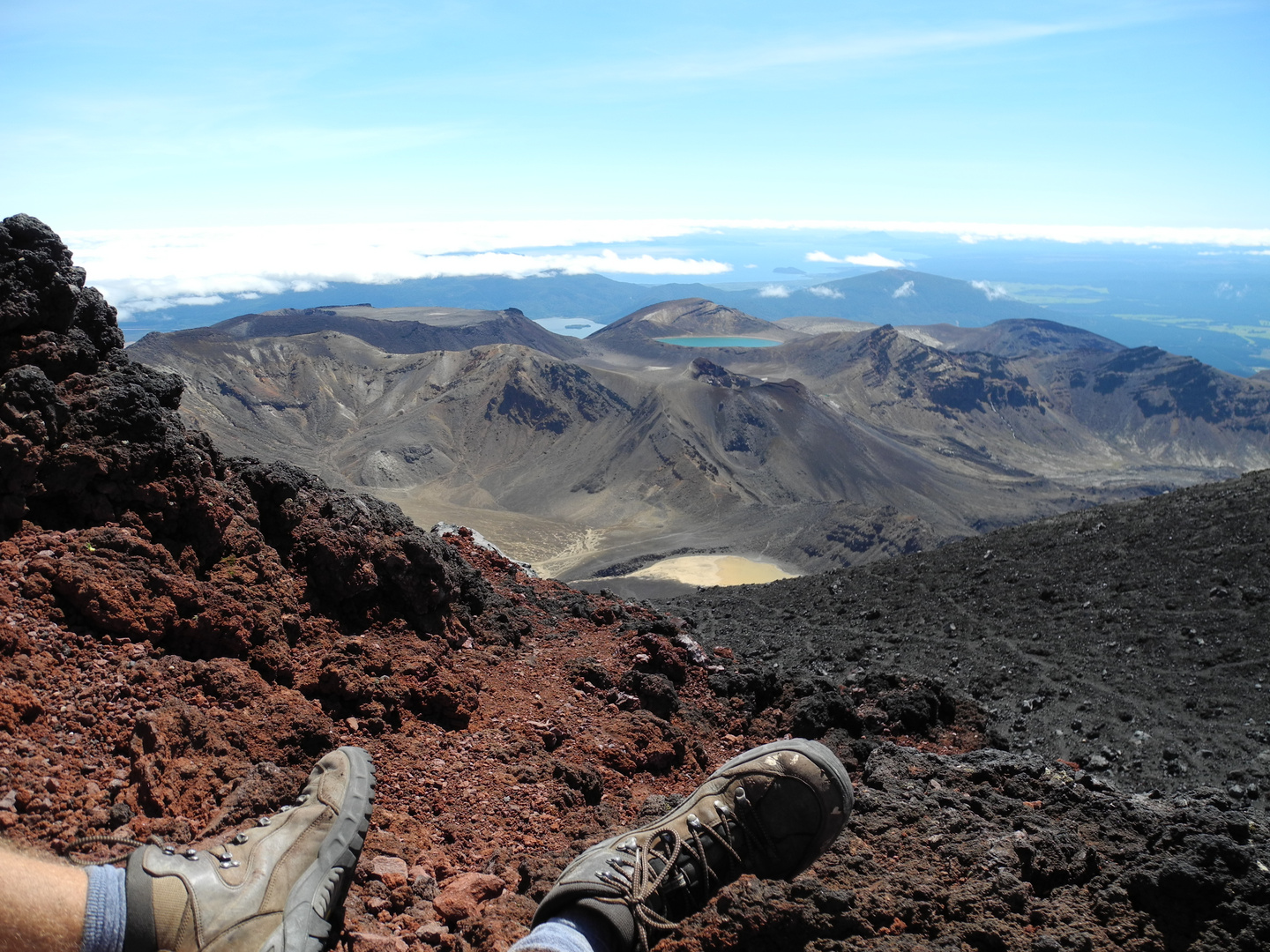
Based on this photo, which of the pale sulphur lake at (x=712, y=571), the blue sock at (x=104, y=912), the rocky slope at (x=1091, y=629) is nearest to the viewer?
the blue sock at (x=104, y=912)

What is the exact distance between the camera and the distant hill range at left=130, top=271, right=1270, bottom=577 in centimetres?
5919

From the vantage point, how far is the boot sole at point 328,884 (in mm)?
2627

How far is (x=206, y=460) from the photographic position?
4.95 metres

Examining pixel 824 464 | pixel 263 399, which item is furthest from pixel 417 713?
pixel 263 399

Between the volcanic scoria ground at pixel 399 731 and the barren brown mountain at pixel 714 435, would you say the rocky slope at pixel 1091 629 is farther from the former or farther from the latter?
Answer: the barren brown mountain at pixel 714 435

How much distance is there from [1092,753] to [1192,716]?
73.9 inches

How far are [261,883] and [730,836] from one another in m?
1.83

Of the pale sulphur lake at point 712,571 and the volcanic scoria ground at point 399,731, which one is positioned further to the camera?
the pale sulphur lake at point 712,571

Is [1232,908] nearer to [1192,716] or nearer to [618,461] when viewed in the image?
[1192,716]

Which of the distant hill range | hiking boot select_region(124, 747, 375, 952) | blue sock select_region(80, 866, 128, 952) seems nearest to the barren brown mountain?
the distant hill range

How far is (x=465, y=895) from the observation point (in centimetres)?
314

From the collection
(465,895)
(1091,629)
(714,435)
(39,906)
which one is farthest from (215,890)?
(714,435)

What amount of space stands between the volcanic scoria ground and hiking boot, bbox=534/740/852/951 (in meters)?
0.12

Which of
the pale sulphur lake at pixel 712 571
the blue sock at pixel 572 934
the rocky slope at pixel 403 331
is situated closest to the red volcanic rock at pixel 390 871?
the blue sock at pixel 572 934
